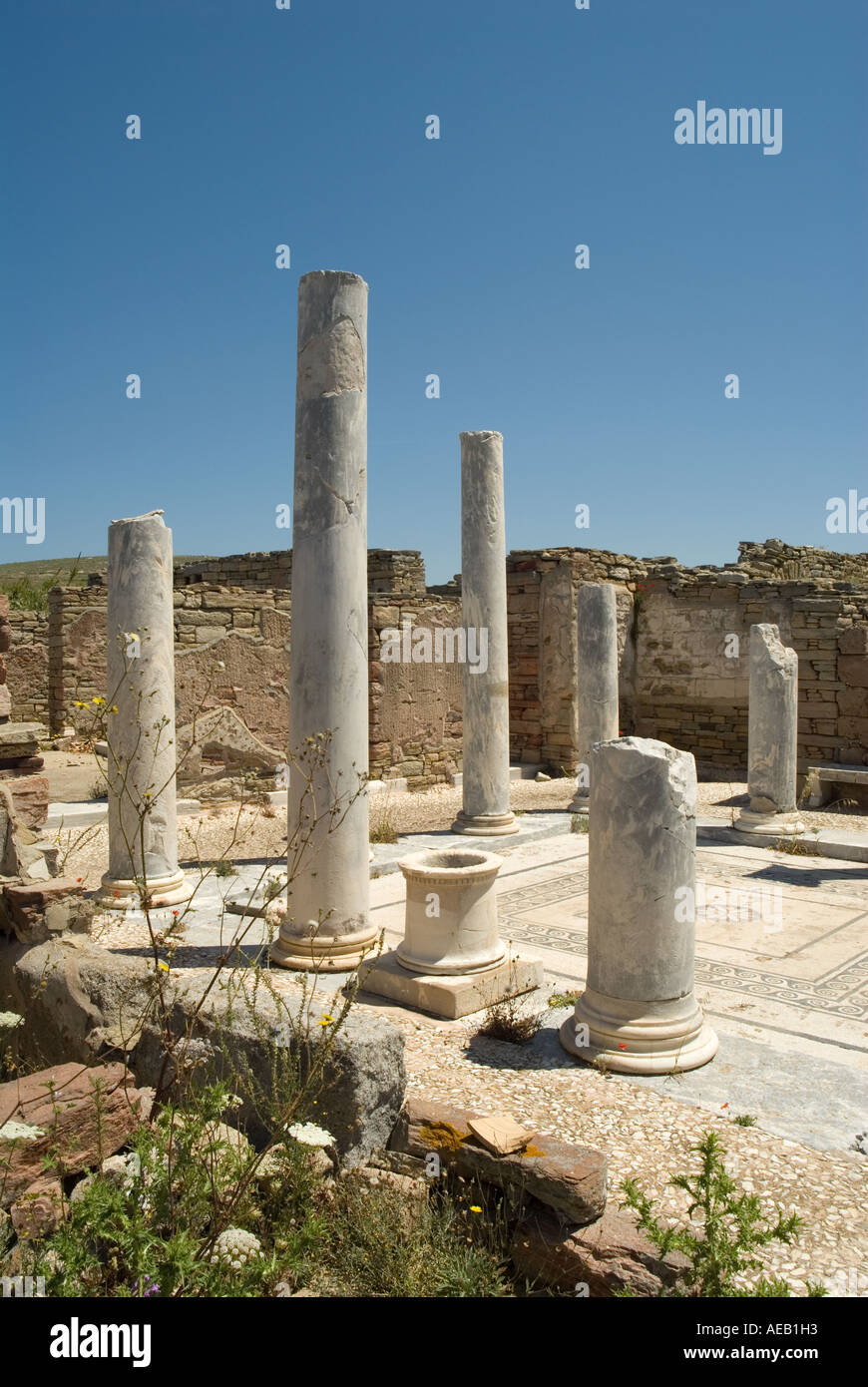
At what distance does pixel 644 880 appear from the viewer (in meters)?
4.65

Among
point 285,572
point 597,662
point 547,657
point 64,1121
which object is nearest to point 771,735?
point 597,662

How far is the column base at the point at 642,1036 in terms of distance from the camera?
4.53 meters

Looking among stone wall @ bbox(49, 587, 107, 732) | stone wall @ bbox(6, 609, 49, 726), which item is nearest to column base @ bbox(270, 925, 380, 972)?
stone wall @ bbox(49, 587, 107, 732)

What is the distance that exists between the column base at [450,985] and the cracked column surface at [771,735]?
559 centimetres

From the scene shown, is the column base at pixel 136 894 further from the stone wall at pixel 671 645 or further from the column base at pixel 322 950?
the stone wall at pixel 671 645

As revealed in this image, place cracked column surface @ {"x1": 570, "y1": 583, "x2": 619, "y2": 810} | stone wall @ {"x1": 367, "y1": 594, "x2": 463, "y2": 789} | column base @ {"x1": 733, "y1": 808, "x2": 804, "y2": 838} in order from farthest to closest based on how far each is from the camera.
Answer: stone wall @ {"x1": 367, "y1": 594, "x2": 463, "y2": 789}, cracked column surface @ {"x1": 570, "y1": 583, "x2": 619, "y2": 810}, column base @ {"x1": 733, "y1": 808, "x2": 804, "y2": 838}

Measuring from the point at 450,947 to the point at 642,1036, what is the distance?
51.7 inches

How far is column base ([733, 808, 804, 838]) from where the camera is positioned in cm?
1021

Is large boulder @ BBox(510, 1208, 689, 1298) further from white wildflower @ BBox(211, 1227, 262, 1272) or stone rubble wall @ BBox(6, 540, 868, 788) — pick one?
stone rubble wall @ BBox(6, 540, 868, 788)

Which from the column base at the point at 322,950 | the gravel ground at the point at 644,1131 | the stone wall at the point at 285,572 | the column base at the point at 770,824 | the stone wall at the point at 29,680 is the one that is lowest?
the gravel ground at the point at 644,1131

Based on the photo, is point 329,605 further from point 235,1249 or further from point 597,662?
point 597,662

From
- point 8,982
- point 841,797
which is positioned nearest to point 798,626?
point 841,797

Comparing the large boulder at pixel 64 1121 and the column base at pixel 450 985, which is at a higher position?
the large boulder at pixel 64 1121

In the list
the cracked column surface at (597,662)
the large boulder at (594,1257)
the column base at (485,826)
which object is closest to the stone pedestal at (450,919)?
the large boulder at (594,1257)
